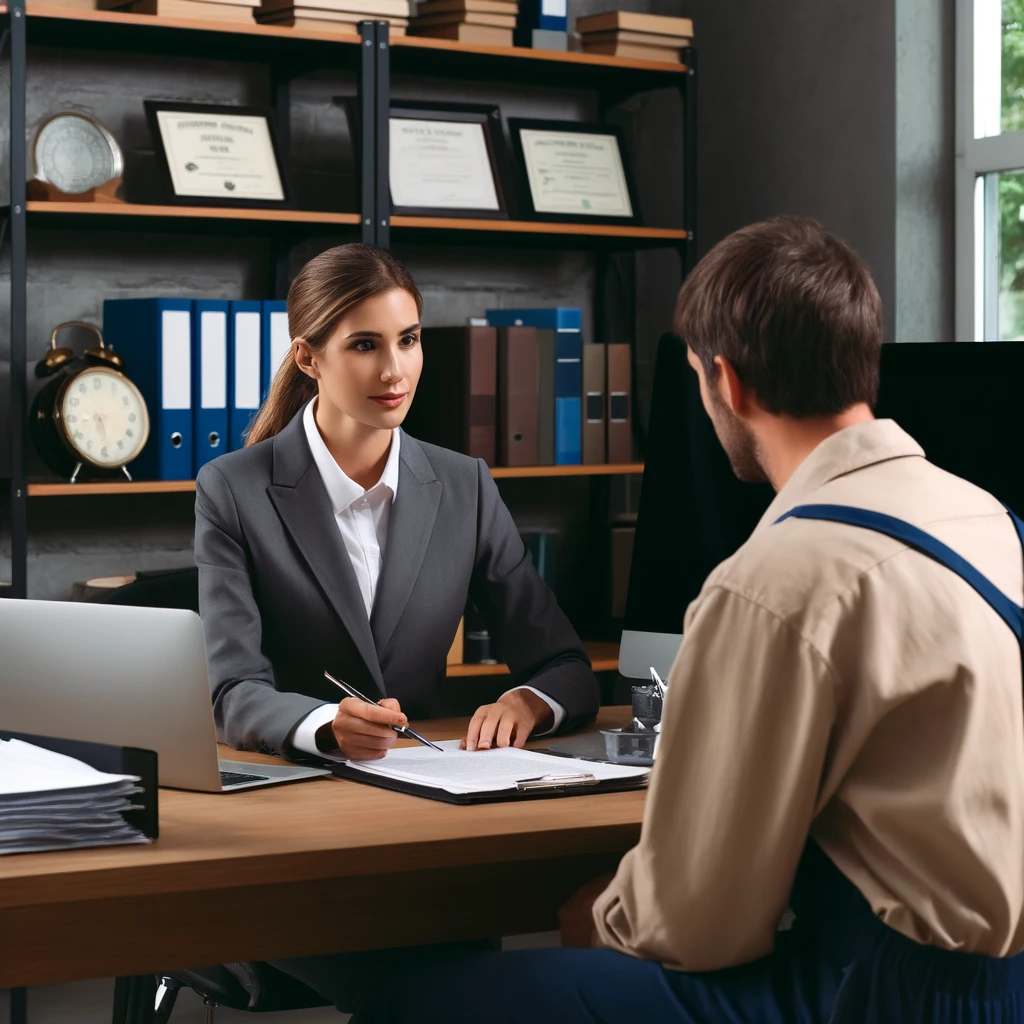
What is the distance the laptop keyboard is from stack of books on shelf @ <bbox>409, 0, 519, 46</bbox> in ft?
7.41

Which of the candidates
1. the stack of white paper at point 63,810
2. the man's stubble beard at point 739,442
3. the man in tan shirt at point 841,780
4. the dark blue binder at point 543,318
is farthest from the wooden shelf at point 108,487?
the man in tan shirt at point 841,780

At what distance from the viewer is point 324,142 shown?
366 cm

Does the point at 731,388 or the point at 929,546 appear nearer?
the point at 929,546

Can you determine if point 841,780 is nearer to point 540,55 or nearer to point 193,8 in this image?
point 193,8

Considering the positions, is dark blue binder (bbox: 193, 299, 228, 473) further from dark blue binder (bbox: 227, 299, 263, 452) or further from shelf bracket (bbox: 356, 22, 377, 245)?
shelf bracket (bbox: 356, 22, 377, 245)

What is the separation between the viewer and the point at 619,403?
3676mm

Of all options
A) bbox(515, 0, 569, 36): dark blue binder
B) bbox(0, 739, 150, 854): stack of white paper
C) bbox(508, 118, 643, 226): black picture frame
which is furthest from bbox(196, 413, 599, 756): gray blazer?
bbox(515, 0, 569, 36): dark blue binder

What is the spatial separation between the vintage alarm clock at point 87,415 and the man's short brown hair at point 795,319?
6.47ft

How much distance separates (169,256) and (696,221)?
1.32 metres

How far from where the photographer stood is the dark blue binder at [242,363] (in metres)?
3.20

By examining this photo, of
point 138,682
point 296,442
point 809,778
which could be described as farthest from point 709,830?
point 296,442

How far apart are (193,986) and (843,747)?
120 centimetres

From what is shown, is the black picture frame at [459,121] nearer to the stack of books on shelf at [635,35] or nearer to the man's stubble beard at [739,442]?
the stack of books on shelf at [635,35]

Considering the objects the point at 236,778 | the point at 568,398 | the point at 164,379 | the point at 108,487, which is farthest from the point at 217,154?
the point at 236,778
